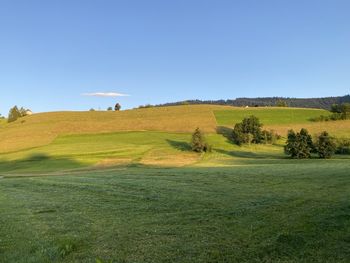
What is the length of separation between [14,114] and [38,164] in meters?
77.8

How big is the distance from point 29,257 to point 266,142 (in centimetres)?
6764

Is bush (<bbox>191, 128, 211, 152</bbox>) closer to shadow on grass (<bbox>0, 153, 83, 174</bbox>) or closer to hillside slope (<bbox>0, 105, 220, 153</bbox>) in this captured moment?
hillside slope (<bbox>0, 105, 220, 153</bbox>)

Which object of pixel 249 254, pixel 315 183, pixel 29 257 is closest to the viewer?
pixel 249 254

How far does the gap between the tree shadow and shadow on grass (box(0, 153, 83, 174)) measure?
18.4 meters

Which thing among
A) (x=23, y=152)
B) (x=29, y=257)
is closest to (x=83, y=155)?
(x=23, y=152)

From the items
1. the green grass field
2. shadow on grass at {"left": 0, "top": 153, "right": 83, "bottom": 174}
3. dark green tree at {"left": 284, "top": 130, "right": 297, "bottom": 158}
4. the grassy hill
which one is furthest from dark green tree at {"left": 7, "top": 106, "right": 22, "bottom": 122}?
the green grass field

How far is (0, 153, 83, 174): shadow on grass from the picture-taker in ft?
180

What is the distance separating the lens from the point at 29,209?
50.6ft

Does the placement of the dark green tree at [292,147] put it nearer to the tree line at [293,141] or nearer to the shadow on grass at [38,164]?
the tree line at [293,141]

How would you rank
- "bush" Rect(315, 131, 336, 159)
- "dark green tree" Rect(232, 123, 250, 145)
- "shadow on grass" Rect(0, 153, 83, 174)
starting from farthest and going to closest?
"dark green tree" Rect(232, 123, 250, 145) → "shadow on grass" Rect(0, 153, 83, 174) → "bush" Rect(315, 131, 336, 159)

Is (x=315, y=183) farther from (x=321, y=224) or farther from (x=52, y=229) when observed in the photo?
(x=52, y=229)

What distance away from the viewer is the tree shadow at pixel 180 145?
227 feet

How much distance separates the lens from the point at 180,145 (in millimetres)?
71688

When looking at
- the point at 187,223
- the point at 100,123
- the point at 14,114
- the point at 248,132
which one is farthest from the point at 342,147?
the point at 14,114
